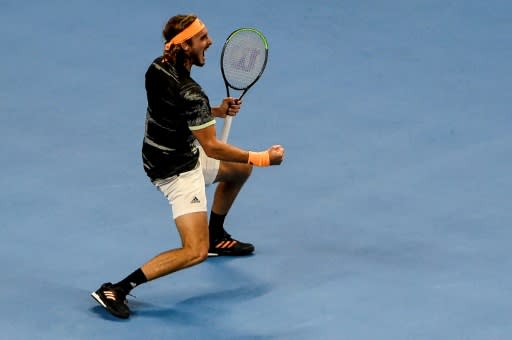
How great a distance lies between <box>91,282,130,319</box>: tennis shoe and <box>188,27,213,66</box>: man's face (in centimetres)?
154

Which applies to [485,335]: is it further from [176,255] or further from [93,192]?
[93,192]

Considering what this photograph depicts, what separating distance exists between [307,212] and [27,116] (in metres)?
3.01

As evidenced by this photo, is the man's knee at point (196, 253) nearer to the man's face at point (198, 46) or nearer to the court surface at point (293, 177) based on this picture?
the court surface at point (293, 177)

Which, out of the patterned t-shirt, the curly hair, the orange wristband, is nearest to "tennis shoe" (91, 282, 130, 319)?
the patterned t-shirt

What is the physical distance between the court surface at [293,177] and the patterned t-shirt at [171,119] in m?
0.87

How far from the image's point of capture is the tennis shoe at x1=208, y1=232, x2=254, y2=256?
8883mm

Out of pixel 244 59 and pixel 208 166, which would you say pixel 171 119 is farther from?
pixel 244 59

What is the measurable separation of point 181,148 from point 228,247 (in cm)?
106

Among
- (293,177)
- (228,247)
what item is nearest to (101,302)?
(228,247)

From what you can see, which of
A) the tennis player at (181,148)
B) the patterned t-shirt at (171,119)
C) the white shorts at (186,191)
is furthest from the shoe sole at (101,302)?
the patterned t-shirt at (171,119)

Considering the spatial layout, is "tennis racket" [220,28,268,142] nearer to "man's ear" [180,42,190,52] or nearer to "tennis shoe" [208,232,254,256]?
"man's ear" [180,42,190,52]

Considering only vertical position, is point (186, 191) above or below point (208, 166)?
below

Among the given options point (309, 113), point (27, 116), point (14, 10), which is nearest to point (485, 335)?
point (309, 113)

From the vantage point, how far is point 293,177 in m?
10.1
